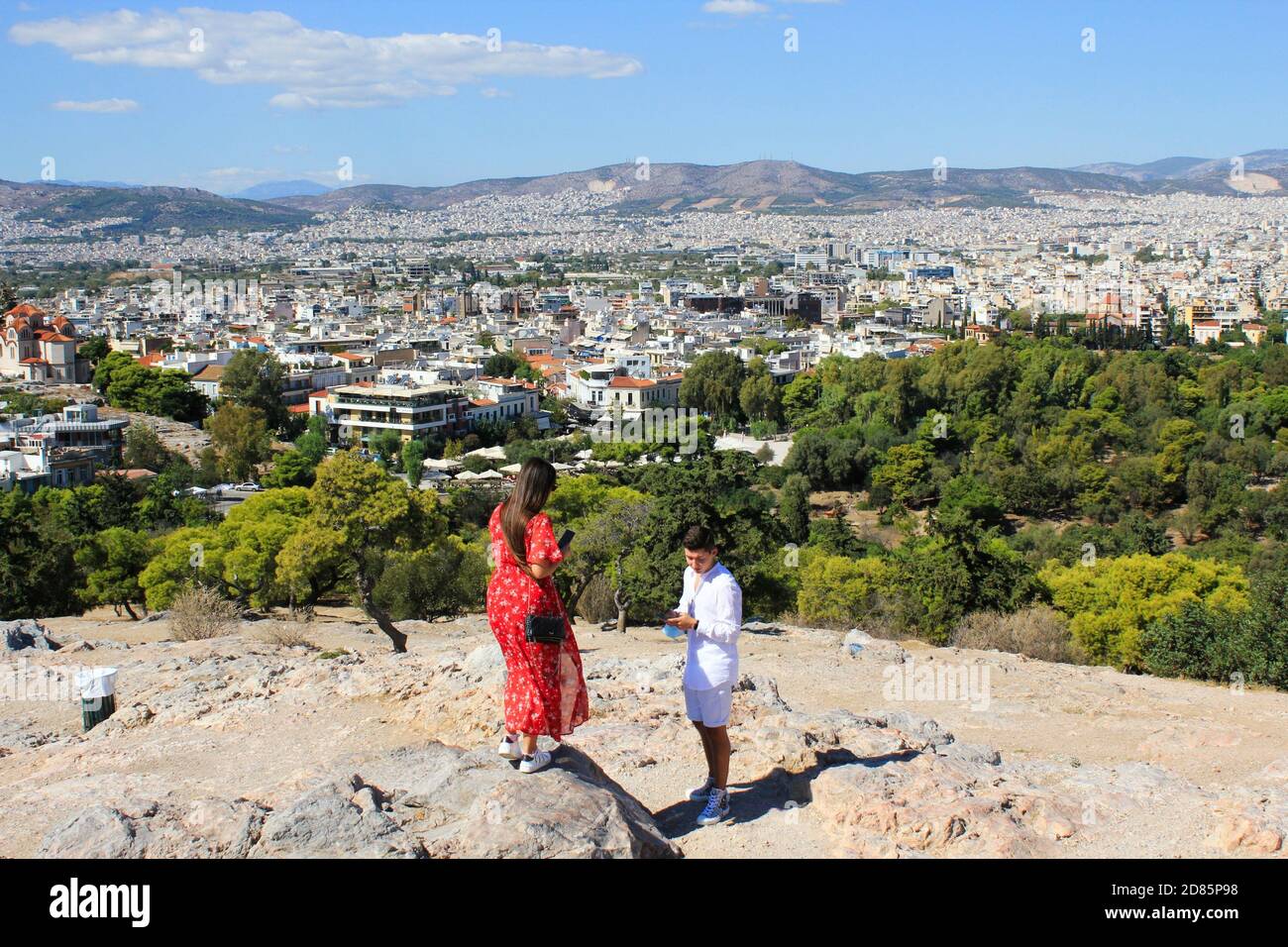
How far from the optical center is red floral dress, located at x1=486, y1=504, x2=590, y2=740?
12.6 feet

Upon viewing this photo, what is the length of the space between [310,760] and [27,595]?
9.83m

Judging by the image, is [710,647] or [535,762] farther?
[710,647]

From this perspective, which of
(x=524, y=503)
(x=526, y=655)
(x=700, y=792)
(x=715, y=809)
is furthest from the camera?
(x=700, y=792)

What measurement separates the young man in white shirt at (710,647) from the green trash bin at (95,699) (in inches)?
126

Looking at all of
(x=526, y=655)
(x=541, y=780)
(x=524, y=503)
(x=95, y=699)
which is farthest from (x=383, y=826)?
(x=95, y=699)

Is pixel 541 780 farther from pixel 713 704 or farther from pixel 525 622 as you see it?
pixel 713 704

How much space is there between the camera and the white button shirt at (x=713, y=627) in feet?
12.9

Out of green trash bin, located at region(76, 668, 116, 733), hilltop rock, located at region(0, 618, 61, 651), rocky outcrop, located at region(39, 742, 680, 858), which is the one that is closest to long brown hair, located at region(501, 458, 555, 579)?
rocky outcrop, located at region(39, 742, 680, 858)

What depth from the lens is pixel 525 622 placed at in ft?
12.4

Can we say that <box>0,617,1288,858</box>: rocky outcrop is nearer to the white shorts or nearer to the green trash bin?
the green trash bin

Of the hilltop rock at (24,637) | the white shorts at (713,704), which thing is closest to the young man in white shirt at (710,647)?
the white shorts at (713,704)

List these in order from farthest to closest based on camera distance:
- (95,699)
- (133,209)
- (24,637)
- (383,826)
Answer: (133,209)
(24,637)
(95,699)
(383,826)

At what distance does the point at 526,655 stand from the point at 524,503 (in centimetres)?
50

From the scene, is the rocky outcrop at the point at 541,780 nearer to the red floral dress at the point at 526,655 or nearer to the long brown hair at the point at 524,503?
the red floral dress at the point at 526,655
